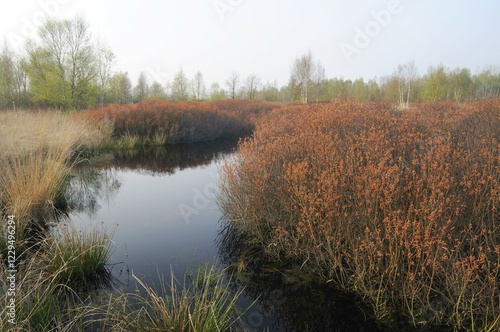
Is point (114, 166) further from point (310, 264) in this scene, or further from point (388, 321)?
point (388, 321)

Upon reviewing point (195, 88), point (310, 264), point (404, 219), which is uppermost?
point (195, 88)

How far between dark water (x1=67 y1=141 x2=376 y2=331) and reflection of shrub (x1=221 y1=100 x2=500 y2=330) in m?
0.40

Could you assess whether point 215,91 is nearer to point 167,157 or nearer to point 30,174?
point 167,157

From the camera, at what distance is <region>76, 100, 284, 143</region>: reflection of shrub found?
1686 centimetres

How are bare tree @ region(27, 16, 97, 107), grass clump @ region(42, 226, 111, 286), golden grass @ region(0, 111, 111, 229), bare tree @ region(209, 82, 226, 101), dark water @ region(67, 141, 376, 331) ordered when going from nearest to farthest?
dark water @ region(67, 141, 376, 331)
grass clump @ region(42, 226, 111, 286)
golden grass @ region(0, 111, 111, 229)
bare tree @ region(27, 16, 97, 107)
bare tree @ region(209, 82, 226, 101)

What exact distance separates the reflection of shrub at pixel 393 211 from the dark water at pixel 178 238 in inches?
15.7

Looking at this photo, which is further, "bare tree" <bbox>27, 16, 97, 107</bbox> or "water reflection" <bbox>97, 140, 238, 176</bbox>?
"bare tree" <bbox>27, 16, 97, 107</bbox>

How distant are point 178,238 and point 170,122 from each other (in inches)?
535

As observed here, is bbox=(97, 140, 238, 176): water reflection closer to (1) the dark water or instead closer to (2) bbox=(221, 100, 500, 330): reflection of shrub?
(1) the dark water

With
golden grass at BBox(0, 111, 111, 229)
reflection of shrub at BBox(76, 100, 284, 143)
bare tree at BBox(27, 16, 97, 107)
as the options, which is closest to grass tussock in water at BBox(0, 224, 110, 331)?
golden grass at BBox(0, 111, 111, 229)

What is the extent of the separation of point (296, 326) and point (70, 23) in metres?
28.3

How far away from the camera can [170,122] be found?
18.5 metres

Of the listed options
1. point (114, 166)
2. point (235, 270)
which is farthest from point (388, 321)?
point (114, 166)

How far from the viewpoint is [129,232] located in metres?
6.18
